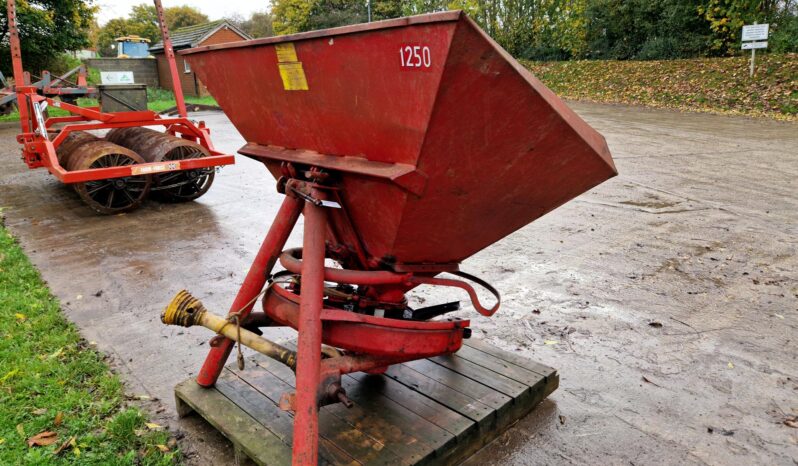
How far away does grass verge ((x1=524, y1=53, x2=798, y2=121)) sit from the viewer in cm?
1634

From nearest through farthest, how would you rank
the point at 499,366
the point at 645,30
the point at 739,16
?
the point at 499,366 < the point at 739,16 < the point at 645,30

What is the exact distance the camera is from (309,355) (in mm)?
2295

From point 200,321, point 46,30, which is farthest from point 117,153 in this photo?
point 46,30

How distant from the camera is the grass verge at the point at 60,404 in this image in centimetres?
279

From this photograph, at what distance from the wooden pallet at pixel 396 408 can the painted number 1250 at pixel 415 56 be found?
157 cm

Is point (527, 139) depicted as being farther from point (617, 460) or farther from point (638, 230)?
point (638, 230)

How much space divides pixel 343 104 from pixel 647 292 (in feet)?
11.3

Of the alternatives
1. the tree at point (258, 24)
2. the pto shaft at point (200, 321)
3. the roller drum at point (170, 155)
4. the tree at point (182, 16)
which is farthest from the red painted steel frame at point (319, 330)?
the tree at point (182, 16)

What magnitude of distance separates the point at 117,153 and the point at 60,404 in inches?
182

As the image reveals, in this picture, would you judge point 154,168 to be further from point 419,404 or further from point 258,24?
point 258,24

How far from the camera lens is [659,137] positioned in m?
12.7

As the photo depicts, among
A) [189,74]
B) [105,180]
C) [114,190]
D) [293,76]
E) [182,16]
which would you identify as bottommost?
[114,190]

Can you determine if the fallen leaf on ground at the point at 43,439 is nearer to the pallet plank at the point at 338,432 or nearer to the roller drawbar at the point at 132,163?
the pallet plank at the point at 338,432

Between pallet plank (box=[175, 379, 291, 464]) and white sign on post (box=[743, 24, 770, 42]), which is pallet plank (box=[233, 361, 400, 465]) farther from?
white sign on post (box=[743, 24, 770, 42])
